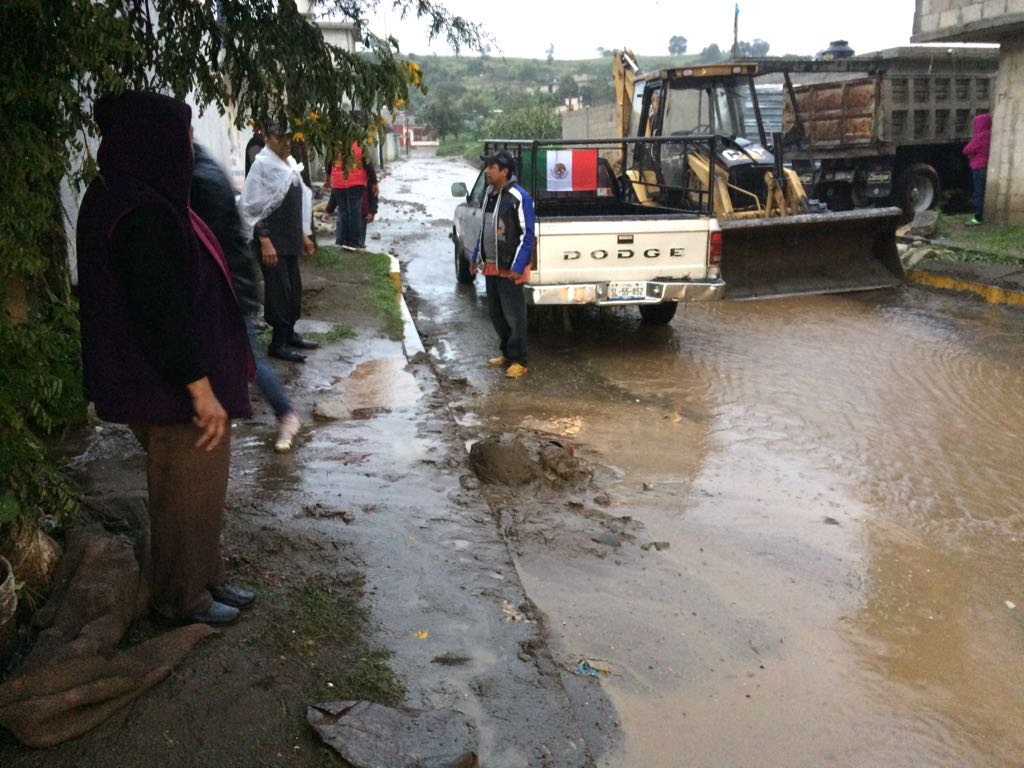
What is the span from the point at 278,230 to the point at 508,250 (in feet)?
5.98

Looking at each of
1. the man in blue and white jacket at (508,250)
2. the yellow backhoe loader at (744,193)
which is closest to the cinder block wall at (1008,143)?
the yellow backhoe loader at (744,193)

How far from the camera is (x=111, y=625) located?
2.81 m

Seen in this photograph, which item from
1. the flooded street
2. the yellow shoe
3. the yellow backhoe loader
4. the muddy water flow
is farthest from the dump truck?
the yellow shoe

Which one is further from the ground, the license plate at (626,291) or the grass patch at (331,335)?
the license plate at (626,291)

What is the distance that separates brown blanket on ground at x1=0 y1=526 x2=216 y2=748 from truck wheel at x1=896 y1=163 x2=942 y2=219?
52.8ft

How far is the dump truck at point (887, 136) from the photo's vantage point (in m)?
15.7

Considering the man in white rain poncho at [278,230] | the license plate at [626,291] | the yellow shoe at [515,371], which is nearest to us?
the man in white rain poncho at [278,230]

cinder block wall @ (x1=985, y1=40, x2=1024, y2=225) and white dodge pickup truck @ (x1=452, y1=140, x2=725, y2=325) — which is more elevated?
cinder block wall @ (x1=985, y1=40, x2=1024, y2=225)

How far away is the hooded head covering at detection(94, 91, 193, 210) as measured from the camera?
2.70 m

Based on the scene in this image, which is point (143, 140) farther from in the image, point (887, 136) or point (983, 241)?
point (887, 136)

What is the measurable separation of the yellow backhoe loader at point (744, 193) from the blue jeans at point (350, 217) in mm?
3746

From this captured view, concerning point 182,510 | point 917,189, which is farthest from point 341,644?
point 917,189

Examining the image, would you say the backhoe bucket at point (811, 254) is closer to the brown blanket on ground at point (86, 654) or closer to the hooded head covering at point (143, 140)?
the hooded head covering at point (143, 140)

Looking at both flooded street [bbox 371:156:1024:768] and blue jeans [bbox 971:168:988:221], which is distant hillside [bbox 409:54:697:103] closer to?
blue jeans [bbox 971:168:988:221]
